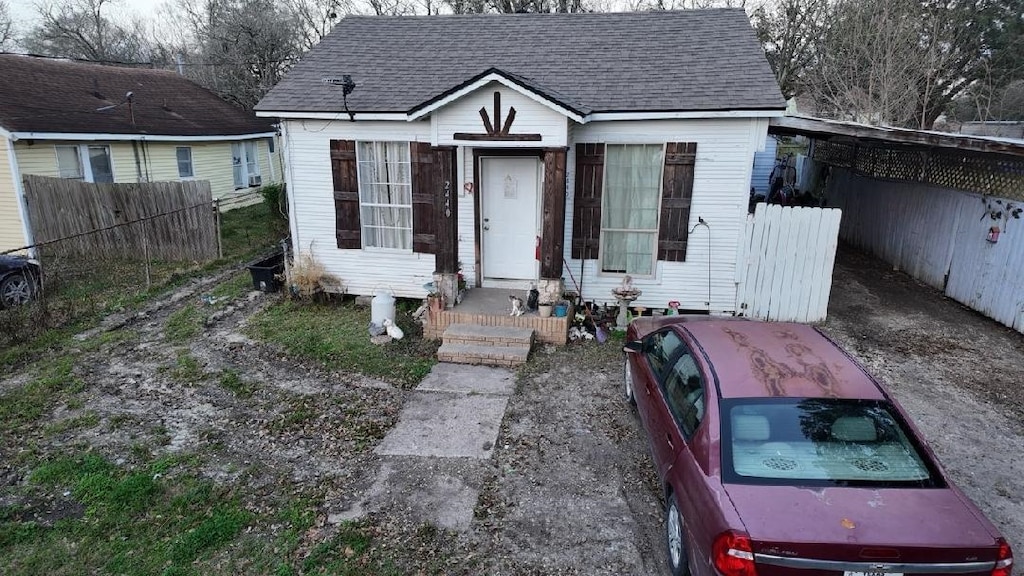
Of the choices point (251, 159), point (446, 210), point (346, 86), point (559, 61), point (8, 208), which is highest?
point (559, 61)

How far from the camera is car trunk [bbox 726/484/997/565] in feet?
10.0

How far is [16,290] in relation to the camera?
9.84m

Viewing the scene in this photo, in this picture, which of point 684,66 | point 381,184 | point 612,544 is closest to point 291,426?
point 612,544

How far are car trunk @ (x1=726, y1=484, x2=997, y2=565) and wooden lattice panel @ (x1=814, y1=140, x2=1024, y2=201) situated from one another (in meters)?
8.16

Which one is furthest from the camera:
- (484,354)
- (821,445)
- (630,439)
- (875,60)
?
(875,60)

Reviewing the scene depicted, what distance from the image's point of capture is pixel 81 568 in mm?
4230

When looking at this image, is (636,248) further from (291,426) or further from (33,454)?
(33,454)

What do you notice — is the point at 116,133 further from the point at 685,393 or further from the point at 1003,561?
the point at 1003,561

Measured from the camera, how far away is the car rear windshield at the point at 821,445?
3.53 m

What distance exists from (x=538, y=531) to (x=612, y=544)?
0.59 m

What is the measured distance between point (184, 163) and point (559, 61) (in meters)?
13.2

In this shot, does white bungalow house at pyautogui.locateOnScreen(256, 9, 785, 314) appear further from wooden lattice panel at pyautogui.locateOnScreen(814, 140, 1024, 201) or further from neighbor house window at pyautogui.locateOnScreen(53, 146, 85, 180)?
neighbor house window at pyautogui.locateOnScreen(53, 146, 85, 180)

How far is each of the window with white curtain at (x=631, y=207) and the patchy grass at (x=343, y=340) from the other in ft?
10.7

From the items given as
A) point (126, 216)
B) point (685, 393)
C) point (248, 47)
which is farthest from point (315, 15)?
point (685, 393)
